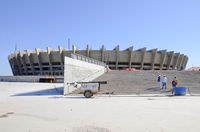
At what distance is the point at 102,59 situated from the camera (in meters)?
40.0

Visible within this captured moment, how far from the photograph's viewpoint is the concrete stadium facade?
40500 millimetres

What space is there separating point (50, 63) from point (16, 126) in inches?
1588

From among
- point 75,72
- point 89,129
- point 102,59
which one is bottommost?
point 89,129

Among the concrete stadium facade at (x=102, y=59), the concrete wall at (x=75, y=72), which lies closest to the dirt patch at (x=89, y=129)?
the concrete wall at (x=75, y=72)

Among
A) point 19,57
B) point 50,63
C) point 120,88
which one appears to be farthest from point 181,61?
point 19,57

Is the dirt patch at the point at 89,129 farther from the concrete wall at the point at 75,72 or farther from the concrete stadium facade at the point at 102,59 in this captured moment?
the concrete stadium facade at the point at 102,59

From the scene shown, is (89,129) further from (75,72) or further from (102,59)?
(102,59)

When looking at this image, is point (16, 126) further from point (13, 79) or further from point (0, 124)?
point (13, 79)

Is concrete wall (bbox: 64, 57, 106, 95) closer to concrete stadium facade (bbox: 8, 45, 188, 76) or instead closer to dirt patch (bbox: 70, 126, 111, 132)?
dirt patch (bbox: 70, 126, 111, 132)

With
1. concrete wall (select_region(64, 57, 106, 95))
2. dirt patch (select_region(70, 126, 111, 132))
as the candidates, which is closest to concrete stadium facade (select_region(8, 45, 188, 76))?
concrete wall (select_region(64, 57, 106, 95))

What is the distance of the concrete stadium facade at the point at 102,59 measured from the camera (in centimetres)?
4050

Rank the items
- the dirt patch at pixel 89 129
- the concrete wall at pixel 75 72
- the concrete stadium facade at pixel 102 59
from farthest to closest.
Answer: the concrete stadium facade at pixel 102 59, the concrete wall at pixel 75 72, the dirt patch at pixel 89 129

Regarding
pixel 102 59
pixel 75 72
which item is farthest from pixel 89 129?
pixel 102 59

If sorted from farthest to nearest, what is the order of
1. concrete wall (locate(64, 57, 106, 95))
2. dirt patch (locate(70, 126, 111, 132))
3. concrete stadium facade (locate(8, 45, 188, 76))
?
concrete stadium facade (locate(8, 45, 188, 76))
concrete wall (locate(64, 57, 106, 95))
dirt patch (locate(70, 126, 111, 132))
